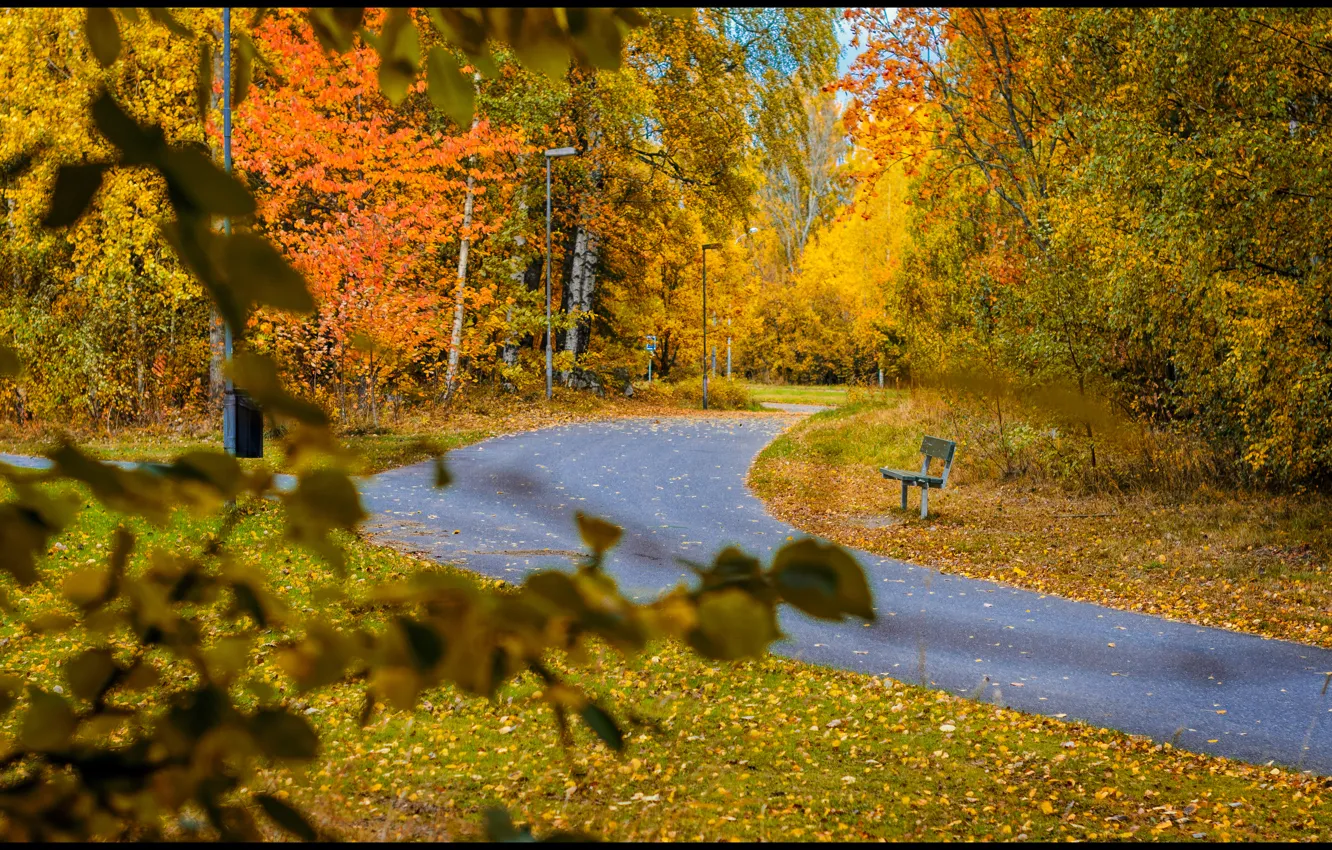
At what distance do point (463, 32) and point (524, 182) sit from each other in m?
28.3

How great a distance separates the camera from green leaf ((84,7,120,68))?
4.10 ft

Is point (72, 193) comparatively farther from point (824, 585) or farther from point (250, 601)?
point (824, 585)

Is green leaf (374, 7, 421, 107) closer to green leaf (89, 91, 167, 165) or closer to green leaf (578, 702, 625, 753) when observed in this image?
green leaf (89, 91, 167, 165)

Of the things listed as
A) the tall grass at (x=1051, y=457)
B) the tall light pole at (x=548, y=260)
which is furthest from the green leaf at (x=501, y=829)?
the tall light pole at (x=548, y=260)

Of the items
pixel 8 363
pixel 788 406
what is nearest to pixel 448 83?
pixel 8 363

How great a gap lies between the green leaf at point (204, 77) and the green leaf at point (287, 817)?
75 centimetres

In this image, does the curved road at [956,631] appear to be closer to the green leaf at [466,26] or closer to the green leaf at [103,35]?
the green leaf at [466,26]

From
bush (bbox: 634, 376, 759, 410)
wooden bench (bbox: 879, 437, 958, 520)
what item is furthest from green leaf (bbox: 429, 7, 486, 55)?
bush (bbox: 634, 376, 759, 410)

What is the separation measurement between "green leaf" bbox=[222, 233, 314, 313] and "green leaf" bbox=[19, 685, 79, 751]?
587 millimetres

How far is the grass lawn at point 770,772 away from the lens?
4531 millimetres

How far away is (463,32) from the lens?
4.37ft

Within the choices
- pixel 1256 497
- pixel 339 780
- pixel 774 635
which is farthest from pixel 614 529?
pixel 1256 497

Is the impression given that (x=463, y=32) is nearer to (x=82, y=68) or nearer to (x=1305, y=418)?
(x=1305, y=418)

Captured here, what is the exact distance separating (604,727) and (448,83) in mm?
766
